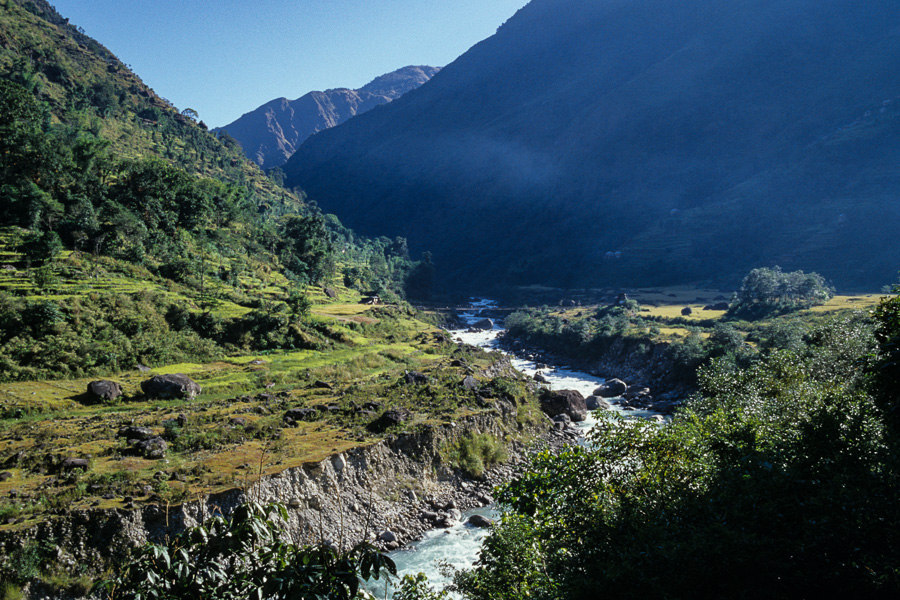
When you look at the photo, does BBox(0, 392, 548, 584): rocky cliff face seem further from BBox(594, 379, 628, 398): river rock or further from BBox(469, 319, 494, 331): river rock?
BBox(469, 319, 494, 331): river rock

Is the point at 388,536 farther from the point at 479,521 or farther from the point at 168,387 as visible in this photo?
the point at 168,387

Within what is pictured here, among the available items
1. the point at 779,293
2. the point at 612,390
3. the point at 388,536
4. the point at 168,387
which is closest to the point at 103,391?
the point at 168,387

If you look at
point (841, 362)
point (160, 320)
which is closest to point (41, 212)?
point (160, 320)

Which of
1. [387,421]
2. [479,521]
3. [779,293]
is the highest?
[779,293]

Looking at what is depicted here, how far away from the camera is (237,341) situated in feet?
177

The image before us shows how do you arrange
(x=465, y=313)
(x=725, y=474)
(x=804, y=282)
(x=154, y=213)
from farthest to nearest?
(x=465, y=313), (x=804, y=282), (x=154, y=213), (x=725, y=474)

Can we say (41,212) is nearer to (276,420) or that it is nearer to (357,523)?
(276,420)

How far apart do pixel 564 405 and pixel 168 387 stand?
134ft

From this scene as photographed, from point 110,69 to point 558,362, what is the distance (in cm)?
19837

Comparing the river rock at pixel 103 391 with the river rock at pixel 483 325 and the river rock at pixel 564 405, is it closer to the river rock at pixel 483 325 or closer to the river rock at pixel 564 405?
the river rock at pixel 564 405

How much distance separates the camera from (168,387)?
3862 cm

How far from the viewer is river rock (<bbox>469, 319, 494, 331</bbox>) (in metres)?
120

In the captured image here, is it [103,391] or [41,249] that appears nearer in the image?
[103,391]

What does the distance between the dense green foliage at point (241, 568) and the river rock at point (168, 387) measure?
38.6 m
